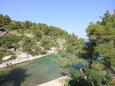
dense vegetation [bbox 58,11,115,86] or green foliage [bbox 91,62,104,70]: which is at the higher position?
dense vegetation [bbox 58,11,115,86]

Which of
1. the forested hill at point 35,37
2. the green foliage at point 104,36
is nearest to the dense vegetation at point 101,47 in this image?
the green foliage at point 104,36

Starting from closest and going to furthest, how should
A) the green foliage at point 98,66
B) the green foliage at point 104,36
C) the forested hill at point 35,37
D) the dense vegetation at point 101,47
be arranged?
the green foliage at point 104,36
the dense vegetation at point 101,47
the green foliage at point 98,66
the forested hill at point 35,37

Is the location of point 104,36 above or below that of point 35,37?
below

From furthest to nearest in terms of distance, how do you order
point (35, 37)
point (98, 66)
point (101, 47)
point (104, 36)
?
point (35, 37) → point (98, 66) → point (104, 36) → point (101, 47)

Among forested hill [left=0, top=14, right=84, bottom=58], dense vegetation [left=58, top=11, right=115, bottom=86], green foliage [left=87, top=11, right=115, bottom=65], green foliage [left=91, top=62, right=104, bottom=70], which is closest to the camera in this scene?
green foliage [left=87, top=11, right=115, bottom=65]

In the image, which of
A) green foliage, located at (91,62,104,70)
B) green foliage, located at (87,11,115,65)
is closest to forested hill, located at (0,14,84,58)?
green foliage, located at (87,11,115,65)

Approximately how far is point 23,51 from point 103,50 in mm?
39996

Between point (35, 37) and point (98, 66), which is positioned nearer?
point (98, 66)

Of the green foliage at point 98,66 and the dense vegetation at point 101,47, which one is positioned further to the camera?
the green foliage at point 98,66

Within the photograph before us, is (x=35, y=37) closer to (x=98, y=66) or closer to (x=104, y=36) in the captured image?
Answer: (x=98, y=66)

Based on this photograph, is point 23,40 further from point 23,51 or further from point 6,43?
point 6,43

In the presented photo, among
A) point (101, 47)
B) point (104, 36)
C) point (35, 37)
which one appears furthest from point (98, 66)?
point (35, 37)

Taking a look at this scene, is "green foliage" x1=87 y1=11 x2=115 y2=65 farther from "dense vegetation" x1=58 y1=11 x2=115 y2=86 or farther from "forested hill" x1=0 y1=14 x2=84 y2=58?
"forested hill" x1=0 y1=14 x2=84 y2=58

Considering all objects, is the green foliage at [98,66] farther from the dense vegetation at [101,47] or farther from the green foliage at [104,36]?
the green foliage at [104,36]
